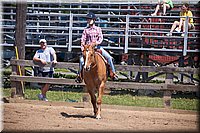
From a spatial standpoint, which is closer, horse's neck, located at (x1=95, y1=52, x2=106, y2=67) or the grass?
horse's neck, located at (x1=95, y1=52, x2=106, y2=67)

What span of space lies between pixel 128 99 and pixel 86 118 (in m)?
4.84

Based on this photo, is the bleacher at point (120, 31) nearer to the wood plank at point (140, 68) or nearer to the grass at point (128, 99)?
the grass at point (128, 99)

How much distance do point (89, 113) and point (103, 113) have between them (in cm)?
38

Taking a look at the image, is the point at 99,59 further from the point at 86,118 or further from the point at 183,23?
the point at 183,23

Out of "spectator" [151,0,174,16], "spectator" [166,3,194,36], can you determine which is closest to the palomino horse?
"spectator" [166,3,194,36]

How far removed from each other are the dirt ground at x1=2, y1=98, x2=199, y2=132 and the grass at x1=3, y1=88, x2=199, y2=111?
1154 mm

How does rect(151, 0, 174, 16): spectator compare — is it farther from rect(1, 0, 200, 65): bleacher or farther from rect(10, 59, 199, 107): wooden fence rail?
rect(10, 59, 199, 107): wooden fence rail

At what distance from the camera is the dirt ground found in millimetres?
10195

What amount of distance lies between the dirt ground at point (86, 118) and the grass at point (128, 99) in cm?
115

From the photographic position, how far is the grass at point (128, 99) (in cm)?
1504

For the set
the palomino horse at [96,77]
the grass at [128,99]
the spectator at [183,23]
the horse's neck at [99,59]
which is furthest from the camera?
the spectator at [183,23]

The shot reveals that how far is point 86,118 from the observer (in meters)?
11.6

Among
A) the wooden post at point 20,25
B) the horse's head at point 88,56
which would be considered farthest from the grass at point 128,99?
the horse's head at point 88,56

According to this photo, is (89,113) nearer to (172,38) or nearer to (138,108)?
(138,108)
